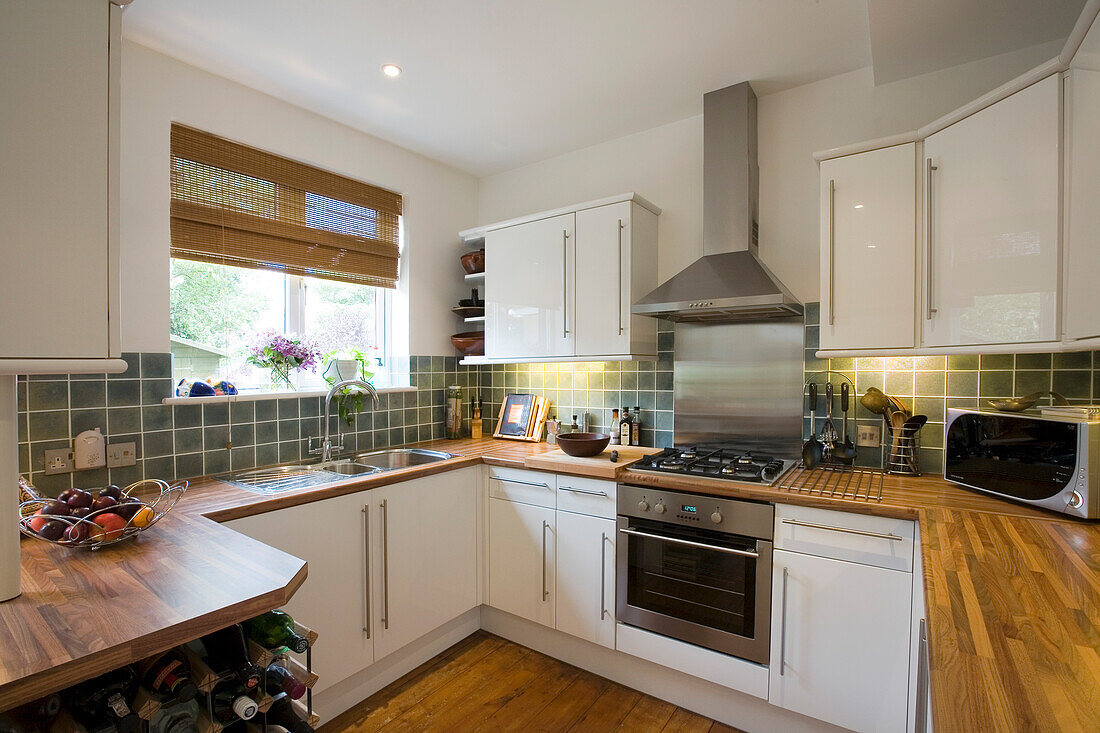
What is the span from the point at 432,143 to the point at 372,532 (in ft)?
6.89

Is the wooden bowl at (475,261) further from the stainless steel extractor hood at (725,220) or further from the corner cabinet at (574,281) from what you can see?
the stainless steel extractor hood at (725,220)

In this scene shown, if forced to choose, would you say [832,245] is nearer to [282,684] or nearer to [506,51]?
[506,51]

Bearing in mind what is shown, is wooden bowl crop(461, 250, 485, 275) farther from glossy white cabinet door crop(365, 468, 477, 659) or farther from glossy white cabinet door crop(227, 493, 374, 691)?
glossy white cabinet door crop(227, 493, 374, 691)

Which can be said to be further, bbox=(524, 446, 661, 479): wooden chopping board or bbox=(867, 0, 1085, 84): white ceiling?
bbox=(524, 446, 661, 479): wooden chopping board

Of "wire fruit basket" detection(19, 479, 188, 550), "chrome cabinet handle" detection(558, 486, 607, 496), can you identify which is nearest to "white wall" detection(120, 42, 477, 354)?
"wire fruit basket" detection(19, 479, 188, 550)

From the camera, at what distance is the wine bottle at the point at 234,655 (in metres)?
1.08

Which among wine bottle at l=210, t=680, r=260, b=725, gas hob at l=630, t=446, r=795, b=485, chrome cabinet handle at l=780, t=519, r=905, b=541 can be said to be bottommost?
wine bottle at l=210, t=680, r=260, b=725

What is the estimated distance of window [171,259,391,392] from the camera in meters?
2.38

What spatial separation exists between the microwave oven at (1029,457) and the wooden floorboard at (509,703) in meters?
1.32

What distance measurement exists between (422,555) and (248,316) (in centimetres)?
139

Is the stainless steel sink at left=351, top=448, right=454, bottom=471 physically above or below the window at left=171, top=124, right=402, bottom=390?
below

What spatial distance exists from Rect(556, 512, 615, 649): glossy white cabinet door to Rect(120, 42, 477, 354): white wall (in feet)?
4.80

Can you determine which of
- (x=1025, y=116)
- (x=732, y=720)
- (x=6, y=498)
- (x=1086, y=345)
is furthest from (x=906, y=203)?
(x=6, y=498)

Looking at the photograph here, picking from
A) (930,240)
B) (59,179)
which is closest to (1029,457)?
(930,240)
